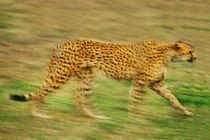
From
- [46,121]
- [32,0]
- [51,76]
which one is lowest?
[46,121]

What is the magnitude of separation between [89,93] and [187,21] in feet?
20.7

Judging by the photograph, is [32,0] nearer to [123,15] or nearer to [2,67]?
[123,15]

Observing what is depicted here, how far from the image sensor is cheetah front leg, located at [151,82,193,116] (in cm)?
709

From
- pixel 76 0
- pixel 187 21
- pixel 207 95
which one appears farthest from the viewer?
pixel 76 0

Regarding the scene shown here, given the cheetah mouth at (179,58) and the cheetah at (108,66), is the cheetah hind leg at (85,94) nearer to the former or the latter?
the cheetah at (108,66)

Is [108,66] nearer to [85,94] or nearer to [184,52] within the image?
[85,94]

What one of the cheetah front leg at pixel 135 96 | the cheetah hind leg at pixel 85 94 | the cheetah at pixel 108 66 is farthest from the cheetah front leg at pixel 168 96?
the cheetah hind leg at pixel 85 94

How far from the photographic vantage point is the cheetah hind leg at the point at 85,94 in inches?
274

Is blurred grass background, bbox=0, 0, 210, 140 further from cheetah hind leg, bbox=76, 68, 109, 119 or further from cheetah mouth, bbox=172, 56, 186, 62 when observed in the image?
cheetah mouth, bbox=172, 56, 186, 62

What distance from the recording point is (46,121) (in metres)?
6.61

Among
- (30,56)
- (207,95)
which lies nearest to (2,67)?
(30,56)

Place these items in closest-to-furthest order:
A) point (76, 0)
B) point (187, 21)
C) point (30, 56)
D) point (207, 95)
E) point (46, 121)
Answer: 1. point (46, 121)
2. point (207, 95)
3. point (30, 56)
4. point (187, 21)
5. point (76, 0)

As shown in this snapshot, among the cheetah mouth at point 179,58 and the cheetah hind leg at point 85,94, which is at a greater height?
the cheetah mouth at point 179,58

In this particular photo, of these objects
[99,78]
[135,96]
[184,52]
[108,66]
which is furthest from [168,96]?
[99,78]
